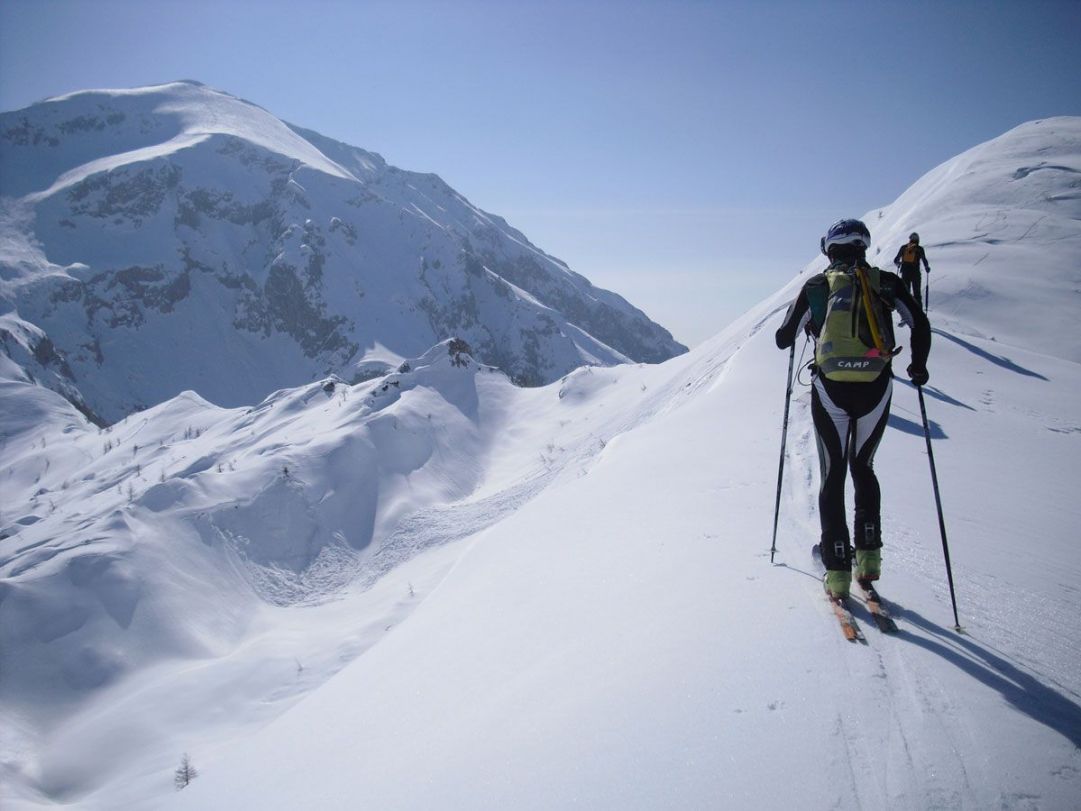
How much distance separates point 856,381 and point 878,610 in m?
1.40

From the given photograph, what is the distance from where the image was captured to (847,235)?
392 centimetres

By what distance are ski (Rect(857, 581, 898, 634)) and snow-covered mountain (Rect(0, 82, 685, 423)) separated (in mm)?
76743

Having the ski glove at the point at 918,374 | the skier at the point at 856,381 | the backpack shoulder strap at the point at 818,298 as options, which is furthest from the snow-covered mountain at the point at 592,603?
the backpack shoulder strap at the point at 818,298

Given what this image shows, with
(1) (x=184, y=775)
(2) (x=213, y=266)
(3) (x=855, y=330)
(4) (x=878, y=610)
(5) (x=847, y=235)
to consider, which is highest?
(2) (x=213, y=266)

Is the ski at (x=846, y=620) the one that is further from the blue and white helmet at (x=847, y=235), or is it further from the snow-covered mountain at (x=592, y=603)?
the blue and white helmet at (x=847, y=235)

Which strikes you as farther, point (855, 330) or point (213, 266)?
point (213, 266)

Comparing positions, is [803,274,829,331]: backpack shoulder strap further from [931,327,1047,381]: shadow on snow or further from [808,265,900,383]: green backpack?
[931,327,1047,381]: shadow on snow

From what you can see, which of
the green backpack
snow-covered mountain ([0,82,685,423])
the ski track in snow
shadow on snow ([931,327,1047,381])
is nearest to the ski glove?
the green backpack

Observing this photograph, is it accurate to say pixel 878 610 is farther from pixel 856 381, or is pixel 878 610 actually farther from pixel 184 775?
pixel 184 775

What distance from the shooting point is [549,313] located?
11812 centimetres

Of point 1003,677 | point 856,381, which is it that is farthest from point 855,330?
point 1003,677

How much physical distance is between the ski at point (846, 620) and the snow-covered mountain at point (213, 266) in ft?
252

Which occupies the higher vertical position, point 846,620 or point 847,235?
point 847,235

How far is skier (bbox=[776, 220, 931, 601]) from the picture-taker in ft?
11.5
